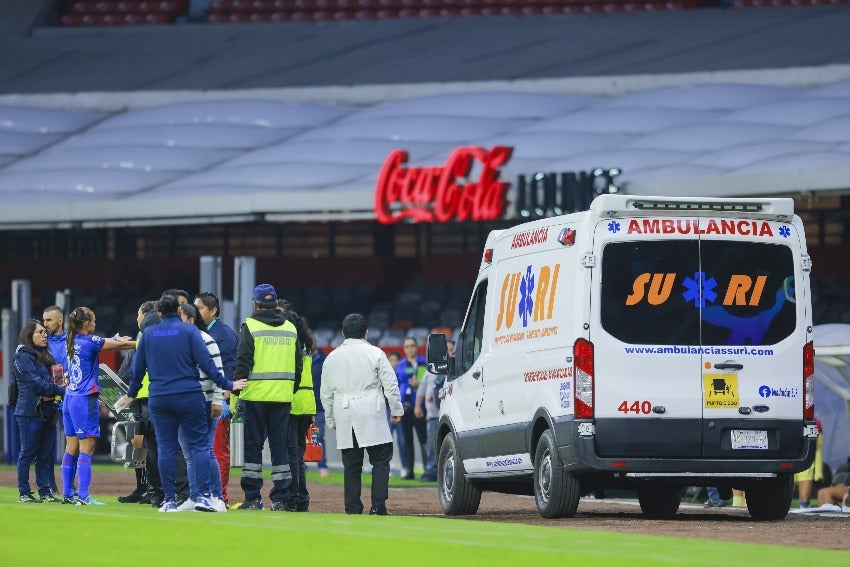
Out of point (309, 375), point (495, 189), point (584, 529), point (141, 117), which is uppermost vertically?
point (141, 117)

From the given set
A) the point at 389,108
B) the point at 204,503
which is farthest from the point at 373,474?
the point at 389,108

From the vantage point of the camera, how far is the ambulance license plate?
641 inches

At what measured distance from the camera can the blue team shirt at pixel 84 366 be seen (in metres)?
17.5

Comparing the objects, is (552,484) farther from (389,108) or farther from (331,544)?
(389,108)

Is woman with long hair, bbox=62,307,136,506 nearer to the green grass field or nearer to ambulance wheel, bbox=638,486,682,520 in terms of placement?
the green grass field

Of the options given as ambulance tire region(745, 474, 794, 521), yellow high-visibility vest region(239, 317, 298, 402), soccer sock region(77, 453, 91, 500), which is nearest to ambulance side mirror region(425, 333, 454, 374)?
yellow high-visibility vest region(239, 317, 298, 402)

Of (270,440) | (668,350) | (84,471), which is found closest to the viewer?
(668,350)

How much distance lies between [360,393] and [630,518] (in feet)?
8.10

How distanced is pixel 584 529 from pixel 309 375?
3.63 meters

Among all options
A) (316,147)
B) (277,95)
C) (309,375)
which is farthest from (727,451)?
(277,95)

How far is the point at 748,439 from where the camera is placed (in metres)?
16.3

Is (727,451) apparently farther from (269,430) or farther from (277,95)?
(277,95)

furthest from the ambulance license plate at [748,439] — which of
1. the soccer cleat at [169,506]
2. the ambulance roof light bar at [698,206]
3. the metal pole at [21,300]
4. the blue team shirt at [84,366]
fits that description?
the metal pole at [21,300]

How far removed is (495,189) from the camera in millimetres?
38031
